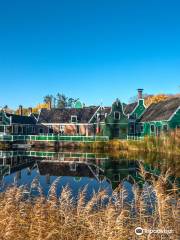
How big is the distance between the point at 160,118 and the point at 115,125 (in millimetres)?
9116

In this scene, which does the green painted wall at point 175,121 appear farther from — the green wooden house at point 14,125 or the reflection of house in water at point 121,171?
the green wooden house at point 14,125

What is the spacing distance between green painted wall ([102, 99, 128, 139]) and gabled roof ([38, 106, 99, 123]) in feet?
25.3

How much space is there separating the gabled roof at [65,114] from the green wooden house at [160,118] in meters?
10.6

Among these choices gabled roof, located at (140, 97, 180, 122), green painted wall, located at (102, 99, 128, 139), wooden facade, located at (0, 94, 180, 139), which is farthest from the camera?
green painted wall, located at (102, 99, 128, 139)

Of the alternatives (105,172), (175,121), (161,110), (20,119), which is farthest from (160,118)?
(20,119)

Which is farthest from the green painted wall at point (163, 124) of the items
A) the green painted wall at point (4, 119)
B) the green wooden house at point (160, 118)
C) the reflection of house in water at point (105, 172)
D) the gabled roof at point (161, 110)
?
the green painted wall at point (4, 119)

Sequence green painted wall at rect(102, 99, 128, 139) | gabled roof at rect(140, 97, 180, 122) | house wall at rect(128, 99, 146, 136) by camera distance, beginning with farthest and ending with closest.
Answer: house wall at rect(128, 99, 146, 136), green painted wall at rect(102, 99, 128, 139), gabled roof at rect(140, 97, 180, 122)

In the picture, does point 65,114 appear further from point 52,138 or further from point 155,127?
point 155,127

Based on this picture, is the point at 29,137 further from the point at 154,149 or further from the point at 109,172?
the point at 109,172

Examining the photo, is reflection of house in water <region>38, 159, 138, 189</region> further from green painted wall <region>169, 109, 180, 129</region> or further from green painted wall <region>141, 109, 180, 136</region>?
green painted wall <region>169, 109, 180, 129</region>

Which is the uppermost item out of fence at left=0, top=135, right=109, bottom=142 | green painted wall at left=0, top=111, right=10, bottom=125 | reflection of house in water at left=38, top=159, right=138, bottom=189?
green painted wall at left=0, top=111, right=10, bottom=125

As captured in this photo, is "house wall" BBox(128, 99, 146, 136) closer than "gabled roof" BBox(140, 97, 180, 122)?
No

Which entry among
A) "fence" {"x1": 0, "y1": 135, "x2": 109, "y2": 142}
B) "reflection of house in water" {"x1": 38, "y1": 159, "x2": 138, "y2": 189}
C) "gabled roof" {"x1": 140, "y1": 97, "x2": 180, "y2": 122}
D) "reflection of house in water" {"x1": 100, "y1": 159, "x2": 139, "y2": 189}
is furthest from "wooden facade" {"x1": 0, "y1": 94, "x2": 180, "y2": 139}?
"reflection of house in water" {"x1": 38, "y1": 159, "x2": 138, "y2": 189}

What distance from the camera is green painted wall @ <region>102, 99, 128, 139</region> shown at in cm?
5681
